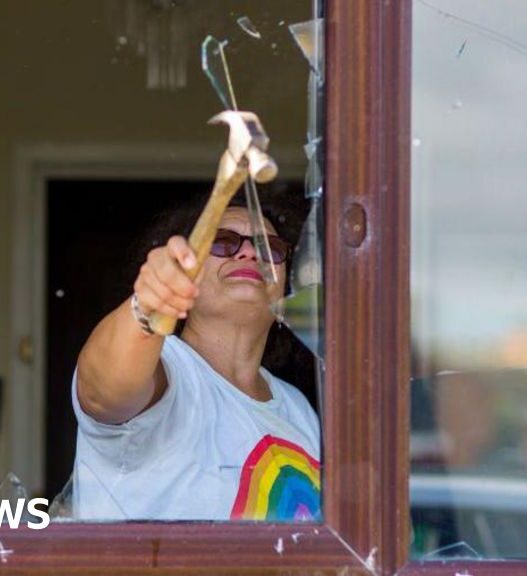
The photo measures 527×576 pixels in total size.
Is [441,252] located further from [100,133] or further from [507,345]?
[100,133]

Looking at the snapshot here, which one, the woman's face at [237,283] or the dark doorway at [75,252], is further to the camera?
the dark doorway at [75,252]

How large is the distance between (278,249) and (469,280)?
0.95ft

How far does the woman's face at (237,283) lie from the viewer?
175cm

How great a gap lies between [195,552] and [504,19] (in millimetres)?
627

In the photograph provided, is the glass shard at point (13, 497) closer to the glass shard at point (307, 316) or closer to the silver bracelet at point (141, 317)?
the silver bracelet at point (141, 317)

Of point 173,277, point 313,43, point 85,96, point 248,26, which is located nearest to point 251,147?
point 173,277

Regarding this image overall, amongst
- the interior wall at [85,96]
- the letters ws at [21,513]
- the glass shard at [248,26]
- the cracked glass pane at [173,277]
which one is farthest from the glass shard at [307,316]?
the interior wall at [85,96]

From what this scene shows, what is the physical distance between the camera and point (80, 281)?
3.76m

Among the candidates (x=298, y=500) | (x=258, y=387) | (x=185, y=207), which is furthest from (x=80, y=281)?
(x=298, y=500)

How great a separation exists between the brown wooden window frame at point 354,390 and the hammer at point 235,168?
173mm

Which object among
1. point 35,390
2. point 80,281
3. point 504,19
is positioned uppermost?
point 504,19

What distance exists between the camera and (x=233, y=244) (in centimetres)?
176

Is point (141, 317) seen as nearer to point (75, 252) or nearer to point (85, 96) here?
point (85, 96)

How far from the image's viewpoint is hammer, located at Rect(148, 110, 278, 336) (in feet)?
3.99
